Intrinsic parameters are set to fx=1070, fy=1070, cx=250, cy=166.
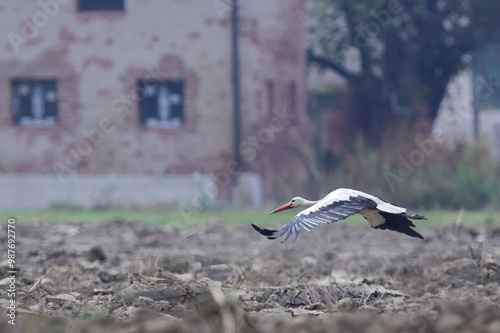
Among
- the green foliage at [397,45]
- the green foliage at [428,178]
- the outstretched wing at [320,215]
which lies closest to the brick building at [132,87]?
the green foliage at [428,178]

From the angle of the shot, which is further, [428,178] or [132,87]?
[132,87]

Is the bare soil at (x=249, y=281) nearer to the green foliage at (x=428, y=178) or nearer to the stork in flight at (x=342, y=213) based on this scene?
the stork in flight at (x=342, y=213)

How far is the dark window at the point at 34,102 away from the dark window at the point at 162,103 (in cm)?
215

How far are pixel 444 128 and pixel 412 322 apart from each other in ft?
93.7

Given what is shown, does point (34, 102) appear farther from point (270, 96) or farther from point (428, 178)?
point (428, 178)

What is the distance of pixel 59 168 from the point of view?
24922 millimetres

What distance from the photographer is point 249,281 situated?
9.77 meters

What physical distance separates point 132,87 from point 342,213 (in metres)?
17.4

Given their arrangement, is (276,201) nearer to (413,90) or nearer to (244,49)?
(244,49)

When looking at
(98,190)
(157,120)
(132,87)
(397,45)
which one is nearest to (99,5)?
(132,87)

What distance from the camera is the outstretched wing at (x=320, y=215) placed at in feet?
24.0

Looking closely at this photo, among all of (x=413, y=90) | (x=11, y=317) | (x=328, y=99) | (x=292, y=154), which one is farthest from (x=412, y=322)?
(x=328, y=99)

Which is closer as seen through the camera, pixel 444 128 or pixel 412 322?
pixel 412 322

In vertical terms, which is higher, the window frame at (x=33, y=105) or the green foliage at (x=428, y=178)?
the window frame at (x=33, y=105)
